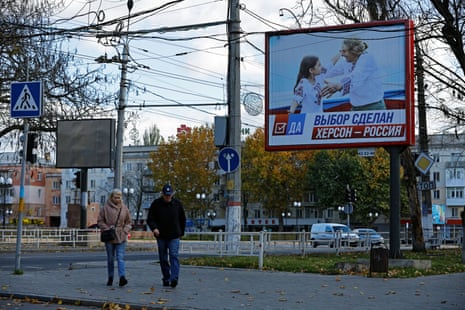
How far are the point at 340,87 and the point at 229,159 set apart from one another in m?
4.40


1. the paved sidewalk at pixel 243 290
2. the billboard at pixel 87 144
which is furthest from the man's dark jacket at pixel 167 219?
the billboard at pixel 87 144

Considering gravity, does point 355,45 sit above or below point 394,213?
above

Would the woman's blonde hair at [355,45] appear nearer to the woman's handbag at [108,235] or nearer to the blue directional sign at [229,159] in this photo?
the blue directional sign at [229,159]

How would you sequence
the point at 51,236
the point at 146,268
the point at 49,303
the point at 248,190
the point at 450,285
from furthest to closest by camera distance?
the point at 248,190 → the point at 51,236 → the point at 146,268 → the point at 450,285 → the point at 49,303

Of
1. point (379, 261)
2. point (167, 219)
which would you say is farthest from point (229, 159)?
point (167, 219)

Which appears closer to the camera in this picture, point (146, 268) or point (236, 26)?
point (146, 268)

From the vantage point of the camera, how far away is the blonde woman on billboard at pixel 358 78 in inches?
869

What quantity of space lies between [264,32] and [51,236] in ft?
64.3

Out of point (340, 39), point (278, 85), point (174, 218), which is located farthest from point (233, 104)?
point (174, 218)

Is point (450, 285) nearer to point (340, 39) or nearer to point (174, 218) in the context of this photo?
point (174, 218)

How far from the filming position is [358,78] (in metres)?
22.4

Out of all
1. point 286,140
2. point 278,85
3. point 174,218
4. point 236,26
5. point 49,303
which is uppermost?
point 236,26

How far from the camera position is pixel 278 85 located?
2377 cm

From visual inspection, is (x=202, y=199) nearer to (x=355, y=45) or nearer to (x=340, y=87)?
(x=340, y=87)
